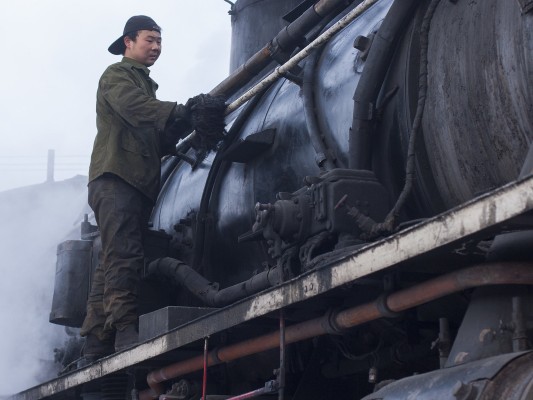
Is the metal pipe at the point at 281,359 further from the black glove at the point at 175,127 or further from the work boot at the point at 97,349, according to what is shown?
the work boot at the point at 97,349

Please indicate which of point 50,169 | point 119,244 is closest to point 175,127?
point 119,244

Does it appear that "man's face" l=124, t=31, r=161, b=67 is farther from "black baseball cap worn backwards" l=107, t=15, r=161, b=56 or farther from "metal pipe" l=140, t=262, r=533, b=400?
"metal pipe" l=140, t=262, r=533, b=400

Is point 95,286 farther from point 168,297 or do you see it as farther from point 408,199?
point 408,199

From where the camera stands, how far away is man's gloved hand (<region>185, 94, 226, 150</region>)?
15.1 feet

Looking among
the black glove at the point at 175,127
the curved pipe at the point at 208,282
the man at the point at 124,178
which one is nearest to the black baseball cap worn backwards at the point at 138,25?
the man at the point at 124,178

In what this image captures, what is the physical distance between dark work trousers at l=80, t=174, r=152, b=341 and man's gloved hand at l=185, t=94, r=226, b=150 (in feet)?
1.48

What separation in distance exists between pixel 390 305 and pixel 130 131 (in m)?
2.18

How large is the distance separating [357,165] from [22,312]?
496cm

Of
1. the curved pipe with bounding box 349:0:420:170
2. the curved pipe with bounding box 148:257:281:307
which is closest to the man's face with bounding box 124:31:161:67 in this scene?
the curved pipe with bounding box 148:257:281:307

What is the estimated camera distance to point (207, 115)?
182 inches

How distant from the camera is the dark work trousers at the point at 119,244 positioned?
187 inches

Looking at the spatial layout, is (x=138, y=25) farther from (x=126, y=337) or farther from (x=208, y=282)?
(x=126, y=337)

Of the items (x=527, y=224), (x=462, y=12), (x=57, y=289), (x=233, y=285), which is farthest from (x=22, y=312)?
(x=527, y=224)

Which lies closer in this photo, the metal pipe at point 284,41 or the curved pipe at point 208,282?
the curved pipe at point 208,282
